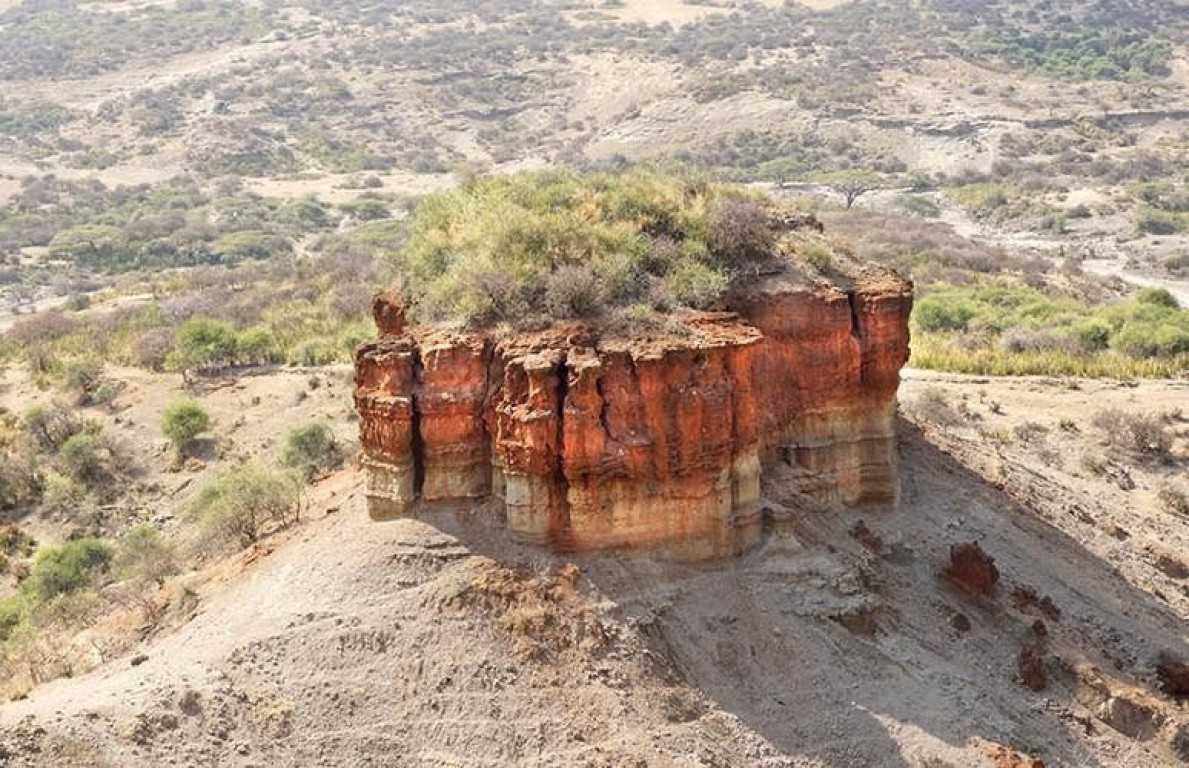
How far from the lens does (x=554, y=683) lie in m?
13.1

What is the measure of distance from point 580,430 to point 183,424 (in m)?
20.6

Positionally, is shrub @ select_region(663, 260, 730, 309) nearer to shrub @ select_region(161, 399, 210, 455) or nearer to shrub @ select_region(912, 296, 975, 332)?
shrub @ select_region(161, 399, 210, 455)

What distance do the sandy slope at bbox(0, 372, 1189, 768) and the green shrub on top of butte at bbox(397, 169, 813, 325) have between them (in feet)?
9.40

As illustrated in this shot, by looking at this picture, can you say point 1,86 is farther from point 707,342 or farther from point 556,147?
point 707,342

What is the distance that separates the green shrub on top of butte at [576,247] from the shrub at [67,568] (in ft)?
34.6

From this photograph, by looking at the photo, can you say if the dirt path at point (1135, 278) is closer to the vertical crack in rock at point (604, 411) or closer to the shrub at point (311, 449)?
the shrub at point (311, 449)

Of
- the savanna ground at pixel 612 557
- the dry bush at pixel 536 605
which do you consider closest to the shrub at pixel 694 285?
the savanna ground at pixel 612 557

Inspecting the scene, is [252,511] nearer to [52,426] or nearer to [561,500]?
[561,500]

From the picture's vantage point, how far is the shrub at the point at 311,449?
85.5 ft

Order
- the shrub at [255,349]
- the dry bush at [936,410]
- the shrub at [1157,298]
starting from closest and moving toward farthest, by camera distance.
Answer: the dry bush at [936,410]
the shrub at [255,349]
the shrub at [1157,298]

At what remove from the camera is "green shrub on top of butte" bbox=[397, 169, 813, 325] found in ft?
49.0

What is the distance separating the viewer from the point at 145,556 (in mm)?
20984

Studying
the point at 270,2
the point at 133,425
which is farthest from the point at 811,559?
the point at 270,2

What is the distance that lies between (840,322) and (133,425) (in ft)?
78.2
